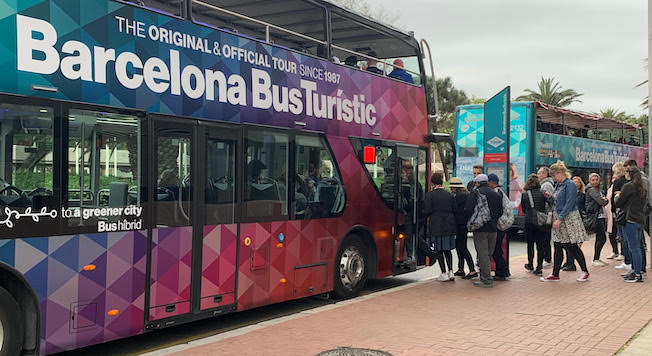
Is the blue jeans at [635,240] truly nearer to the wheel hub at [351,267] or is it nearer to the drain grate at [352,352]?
the wheel hub at [351,267]

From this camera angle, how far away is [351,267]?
9.64 meters

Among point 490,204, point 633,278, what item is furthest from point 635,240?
point 490,204

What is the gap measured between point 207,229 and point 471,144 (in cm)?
1359

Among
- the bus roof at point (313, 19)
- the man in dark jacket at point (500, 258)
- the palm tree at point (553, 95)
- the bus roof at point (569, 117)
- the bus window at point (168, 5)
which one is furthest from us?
the palm tree at point (553, 95)

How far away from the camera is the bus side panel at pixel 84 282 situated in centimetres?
548

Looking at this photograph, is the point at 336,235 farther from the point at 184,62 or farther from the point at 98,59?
the point at 98,59

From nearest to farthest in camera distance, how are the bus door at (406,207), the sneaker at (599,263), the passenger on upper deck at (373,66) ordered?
the passenger on upper deck at (373,66) < the bus door at (406,207) < the sneaker at (599,263)

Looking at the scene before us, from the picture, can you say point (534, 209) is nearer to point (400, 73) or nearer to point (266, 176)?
point (400, 73)

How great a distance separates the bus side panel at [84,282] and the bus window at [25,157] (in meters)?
0.34

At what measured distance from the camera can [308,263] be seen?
8742 millimetres

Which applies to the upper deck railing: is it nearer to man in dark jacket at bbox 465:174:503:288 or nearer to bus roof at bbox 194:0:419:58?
bus roof at bbox 194:0:419:58

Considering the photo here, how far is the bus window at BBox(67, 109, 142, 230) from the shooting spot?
580 cm

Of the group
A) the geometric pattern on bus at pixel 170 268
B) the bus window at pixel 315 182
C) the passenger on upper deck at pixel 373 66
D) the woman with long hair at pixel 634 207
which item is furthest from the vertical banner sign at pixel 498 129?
the geometric pattern on bus at pixel 170 268

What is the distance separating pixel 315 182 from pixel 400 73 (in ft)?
10.1
